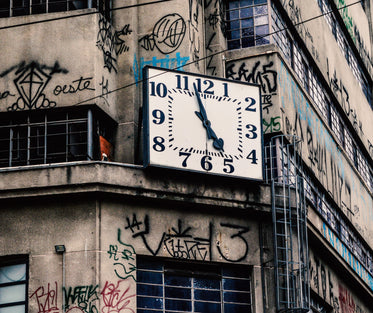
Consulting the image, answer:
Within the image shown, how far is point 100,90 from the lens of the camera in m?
24.5

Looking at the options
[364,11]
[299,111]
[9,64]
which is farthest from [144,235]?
[364,11]

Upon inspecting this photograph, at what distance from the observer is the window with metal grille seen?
83.1ft

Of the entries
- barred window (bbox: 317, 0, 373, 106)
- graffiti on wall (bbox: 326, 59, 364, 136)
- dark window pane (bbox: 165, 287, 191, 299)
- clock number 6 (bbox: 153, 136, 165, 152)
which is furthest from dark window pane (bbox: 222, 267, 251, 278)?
barred window (bbox: 317, 0, 373, 106)

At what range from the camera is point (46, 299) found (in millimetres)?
22172

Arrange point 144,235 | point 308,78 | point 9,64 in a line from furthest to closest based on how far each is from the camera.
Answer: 1. point 308,78
2. point 9,64
3. point 144,235

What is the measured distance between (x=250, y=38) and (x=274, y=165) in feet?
12.4

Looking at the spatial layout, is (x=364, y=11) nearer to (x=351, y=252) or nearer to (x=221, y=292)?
(x=351, y=252)

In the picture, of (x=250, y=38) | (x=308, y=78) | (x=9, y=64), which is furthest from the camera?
(x=308, y=78)

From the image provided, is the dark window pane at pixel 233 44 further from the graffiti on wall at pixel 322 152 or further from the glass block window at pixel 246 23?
the graffiti on wall at pixel 322 152

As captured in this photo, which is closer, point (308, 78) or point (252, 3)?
point (252, 3)

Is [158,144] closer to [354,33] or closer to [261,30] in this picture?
[261,30]

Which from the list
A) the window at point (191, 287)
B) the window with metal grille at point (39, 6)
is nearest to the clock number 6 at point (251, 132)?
the window at point (191, 287)

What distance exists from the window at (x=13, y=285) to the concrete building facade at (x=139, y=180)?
1.2 inches

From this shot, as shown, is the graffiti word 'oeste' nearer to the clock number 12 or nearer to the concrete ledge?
the clock number 12
